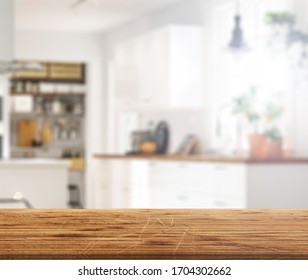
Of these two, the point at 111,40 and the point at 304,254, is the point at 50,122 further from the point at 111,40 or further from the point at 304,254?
the point at 304,254

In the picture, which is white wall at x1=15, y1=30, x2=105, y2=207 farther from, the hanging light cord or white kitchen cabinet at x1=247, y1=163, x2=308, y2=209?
white kitchen cabinet at x1=247, y1=163, x2=308, y2=209

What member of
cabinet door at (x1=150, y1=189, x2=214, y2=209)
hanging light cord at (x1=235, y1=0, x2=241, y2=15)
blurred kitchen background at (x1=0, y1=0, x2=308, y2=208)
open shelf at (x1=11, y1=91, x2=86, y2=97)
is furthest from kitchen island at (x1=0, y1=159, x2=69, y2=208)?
open shelf at (x1=11, y1=91, x2=86, y2=97)

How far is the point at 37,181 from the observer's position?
713cm

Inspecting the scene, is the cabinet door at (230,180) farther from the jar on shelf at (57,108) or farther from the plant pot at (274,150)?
the jar on shelf at (57,108)

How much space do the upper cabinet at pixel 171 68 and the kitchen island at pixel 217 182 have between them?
0.68 metres

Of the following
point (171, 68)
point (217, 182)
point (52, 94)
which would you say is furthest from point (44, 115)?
point (217, 182)

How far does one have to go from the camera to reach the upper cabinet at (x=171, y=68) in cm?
785

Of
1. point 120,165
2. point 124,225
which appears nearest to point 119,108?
point 120,165

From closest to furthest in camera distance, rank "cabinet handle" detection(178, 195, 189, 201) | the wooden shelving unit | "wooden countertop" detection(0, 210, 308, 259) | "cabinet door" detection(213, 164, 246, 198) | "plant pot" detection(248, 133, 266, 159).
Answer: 1. "wooden countertop" detection(0, 210, 308, 259)
2. "cabinet door" detection(213, 164, 246, 198)
3. "plant pot" detection(248, 133, 266, 159)
4. "cabinet handle" detection(178, 195, 189, 201)
5. the wooden shelving unit

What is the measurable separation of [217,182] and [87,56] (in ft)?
16.6

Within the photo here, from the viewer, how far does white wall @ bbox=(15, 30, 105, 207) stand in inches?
413

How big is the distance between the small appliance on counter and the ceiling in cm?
136

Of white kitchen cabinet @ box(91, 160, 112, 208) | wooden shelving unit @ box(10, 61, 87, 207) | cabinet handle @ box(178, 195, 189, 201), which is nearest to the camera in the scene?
cabinet handle @ box(178, 195, 189, 201)

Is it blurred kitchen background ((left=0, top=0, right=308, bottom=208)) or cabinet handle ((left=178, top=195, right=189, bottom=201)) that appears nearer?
blurred kitchen background ((left=0, top=0, right=308, bottom=208))
